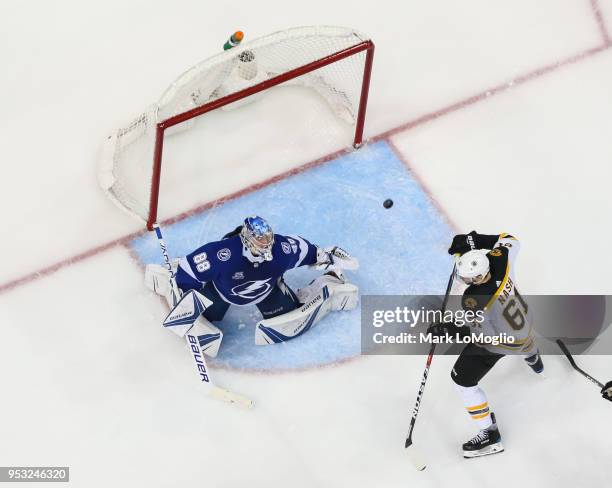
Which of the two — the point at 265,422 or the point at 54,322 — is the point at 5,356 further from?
the point at 265,422

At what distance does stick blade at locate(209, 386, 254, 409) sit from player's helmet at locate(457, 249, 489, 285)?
4.27 feet

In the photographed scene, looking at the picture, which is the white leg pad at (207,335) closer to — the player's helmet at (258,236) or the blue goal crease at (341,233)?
the blue goal crease at (341,233)

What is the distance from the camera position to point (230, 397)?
5.68 metres

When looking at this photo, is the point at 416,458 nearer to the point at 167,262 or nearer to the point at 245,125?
the point at 167,262

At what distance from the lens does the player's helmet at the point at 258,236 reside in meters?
5.25

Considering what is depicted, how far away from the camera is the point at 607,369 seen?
5.86 metres

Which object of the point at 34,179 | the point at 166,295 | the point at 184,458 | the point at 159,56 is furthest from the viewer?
the point at 159,56

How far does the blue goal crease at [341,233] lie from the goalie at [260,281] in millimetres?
108

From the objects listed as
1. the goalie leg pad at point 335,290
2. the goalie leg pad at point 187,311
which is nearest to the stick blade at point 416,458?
the goalie leg pad at point 335,290

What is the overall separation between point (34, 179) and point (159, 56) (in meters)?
1.14

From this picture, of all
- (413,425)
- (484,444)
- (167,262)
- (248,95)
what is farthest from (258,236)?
(484,444)

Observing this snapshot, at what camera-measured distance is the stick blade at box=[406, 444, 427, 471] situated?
217 inches

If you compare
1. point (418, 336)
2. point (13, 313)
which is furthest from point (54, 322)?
point (418, 336)

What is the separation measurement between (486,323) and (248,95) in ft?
5.36
